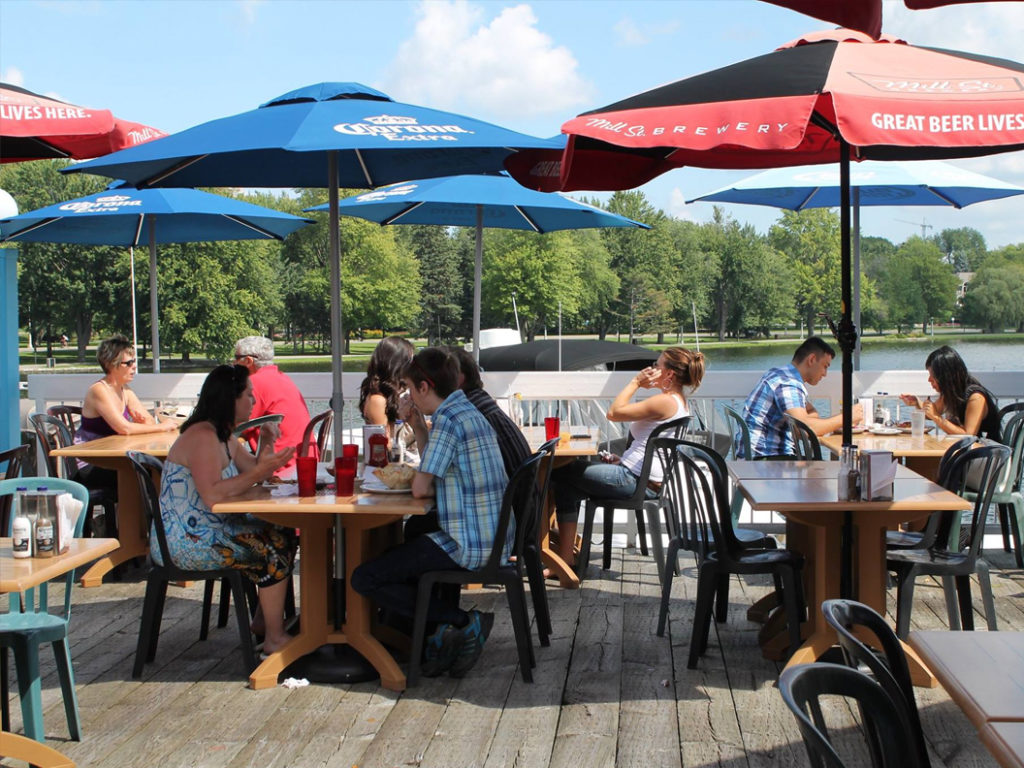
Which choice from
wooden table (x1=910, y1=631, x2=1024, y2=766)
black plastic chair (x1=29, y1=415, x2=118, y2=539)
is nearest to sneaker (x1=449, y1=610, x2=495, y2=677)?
wooden table (x1=910, y1=631, x2=1024, y2=766)

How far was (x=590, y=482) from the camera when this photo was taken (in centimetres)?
557

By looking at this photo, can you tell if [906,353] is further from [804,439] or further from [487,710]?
[487,710]

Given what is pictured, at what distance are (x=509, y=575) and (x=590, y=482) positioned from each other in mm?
1615

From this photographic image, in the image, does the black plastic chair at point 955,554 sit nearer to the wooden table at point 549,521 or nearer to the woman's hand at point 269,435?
the wooden table at point 549,521

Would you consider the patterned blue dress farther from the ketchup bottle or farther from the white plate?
the ketchup bottle

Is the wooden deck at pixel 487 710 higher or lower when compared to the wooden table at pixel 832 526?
lower

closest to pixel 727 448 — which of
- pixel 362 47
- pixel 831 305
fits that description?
pixel 362 47

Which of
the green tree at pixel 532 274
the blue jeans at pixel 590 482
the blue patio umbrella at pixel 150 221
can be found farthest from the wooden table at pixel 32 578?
the green tree at pixel 532 274

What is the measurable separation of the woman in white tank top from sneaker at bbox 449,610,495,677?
1496 millimetres

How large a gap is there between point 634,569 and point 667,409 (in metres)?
1.04

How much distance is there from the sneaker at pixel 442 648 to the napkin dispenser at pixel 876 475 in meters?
1.60

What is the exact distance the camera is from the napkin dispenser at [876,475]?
377 cm

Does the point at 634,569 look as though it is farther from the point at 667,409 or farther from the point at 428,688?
the point at 428,688

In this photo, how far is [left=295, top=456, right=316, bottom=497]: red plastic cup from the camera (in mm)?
4016
